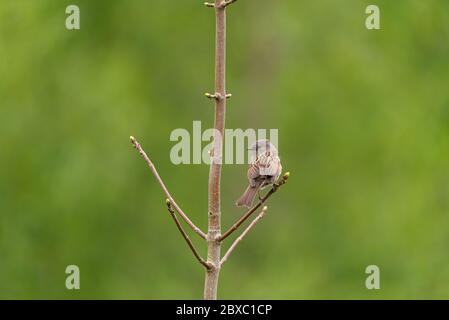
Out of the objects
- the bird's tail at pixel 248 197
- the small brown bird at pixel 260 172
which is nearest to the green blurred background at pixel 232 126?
the small brown bird at pixel 260 172

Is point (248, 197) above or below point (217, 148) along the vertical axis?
above

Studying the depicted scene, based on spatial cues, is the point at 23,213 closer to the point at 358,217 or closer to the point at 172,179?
the point at 172,179

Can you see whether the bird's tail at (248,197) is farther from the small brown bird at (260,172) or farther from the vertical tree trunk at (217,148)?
the vertical tree trunk at (217,148)

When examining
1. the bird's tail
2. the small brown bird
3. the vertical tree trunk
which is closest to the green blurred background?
the small brown bird

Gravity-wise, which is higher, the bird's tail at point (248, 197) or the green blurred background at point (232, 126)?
the green blurred background at point (232, 126)

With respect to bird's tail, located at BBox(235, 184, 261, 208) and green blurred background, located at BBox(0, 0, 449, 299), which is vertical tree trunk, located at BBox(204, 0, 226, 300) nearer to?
bird's tail, located at BBox(235, 184, 261, 208)

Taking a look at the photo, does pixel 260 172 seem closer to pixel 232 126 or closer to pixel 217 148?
pixel 217 148

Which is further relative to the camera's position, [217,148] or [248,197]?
[248,197]

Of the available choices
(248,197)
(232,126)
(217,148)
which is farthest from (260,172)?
(232,126)
